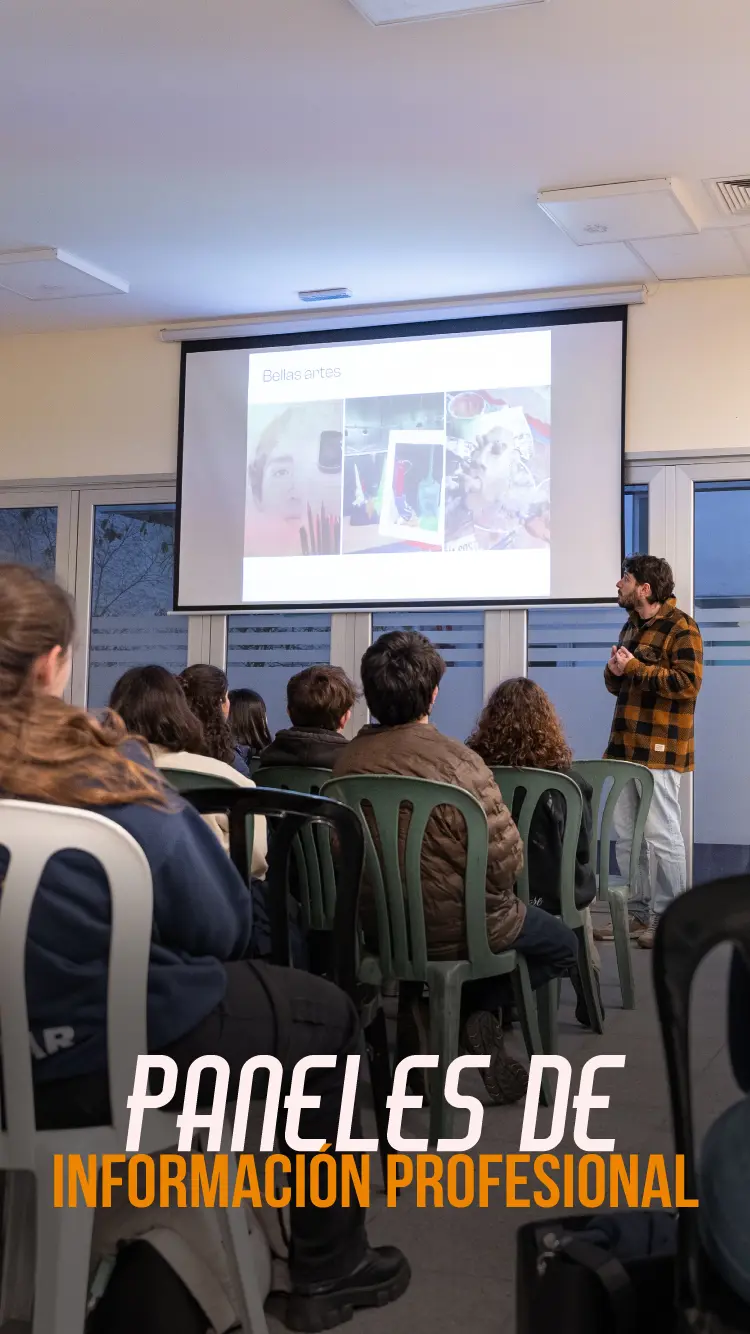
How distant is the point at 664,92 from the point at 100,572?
3.91m

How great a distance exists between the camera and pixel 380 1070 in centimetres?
243

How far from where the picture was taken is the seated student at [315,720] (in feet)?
11.2

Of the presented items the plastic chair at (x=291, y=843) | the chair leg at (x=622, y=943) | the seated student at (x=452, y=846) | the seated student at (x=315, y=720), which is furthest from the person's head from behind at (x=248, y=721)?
the plastic chair at (x=291, y=843)

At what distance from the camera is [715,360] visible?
5.59 meters

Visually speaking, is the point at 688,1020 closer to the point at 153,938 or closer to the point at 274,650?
the point at 153,938

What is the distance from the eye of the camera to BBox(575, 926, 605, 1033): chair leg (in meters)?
3.37

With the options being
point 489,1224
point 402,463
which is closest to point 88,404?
point 402,463

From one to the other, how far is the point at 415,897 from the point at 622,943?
1437mm

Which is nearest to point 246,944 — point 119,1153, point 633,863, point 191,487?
point 119,1153

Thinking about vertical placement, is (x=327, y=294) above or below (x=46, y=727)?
above

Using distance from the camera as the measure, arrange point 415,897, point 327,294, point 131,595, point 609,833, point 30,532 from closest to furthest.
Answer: point 415,897, point 609,833, point 327,294, point 131,595, point 30,532

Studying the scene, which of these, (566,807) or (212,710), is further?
(212,710)

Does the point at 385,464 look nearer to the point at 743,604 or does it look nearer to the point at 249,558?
the point at 249,558

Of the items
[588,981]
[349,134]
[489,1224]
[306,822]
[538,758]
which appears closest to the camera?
[306,822]
